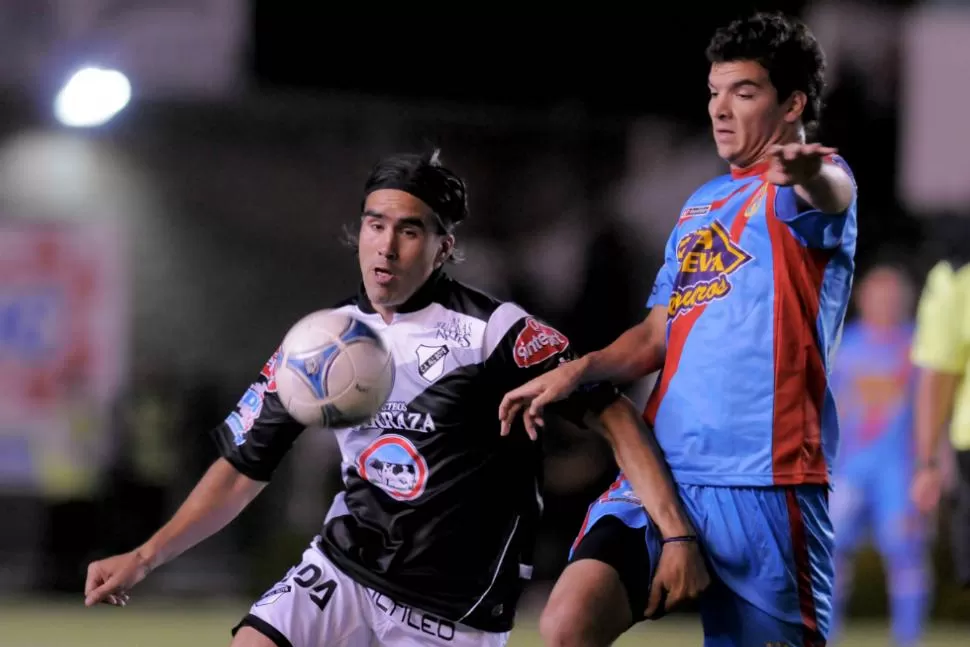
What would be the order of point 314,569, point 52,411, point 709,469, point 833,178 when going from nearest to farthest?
point 833,178
point 709,469
point 314,569
point 52,411

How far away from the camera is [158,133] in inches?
426

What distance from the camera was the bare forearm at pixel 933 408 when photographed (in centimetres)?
587

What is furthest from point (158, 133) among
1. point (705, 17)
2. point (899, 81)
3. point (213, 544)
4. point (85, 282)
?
point (899, 81)

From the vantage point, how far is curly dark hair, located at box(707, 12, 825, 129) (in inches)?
139

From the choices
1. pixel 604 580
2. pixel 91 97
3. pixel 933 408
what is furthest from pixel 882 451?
pixel 91 97

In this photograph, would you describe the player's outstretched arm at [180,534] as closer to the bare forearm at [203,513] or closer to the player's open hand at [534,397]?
the bare forearm at [203,513]

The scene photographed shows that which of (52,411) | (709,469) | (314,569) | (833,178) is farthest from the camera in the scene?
(52,411)

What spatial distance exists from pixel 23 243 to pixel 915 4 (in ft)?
20.8

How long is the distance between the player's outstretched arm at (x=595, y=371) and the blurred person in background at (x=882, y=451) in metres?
4.51

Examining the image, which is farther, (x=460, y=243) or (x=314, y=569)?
(x=460, y=243)

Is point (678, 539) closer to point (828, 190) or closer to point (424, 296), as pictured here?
point (828, 190)

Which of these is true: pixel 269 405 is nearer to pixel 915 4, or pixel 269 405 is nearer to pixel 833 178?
pixel 833 178

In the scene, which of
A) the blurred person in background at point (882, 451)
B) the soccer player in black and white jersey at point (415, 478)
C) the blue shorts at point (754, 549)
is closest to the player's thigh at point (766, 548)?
the blue shorts at point (754, 549)

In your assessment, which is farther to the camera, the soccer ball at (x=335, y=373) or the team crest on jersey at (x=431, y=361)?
the team crest on jersey at (x=431, y=361)
